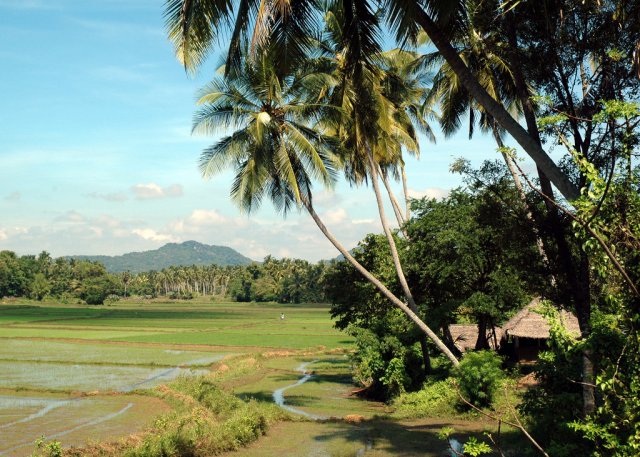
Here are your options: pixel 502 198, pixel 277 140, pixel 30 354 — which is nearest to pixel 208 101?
pixel 277 140

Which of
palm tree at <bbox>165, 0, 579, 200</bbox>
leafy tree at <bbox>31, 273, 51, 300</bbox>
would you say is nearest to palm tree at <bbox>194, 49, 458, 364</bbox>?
palm tree at <bbox>165, 0, 579, 200</bbox>

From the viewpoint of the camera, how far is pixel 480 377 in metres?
14.7

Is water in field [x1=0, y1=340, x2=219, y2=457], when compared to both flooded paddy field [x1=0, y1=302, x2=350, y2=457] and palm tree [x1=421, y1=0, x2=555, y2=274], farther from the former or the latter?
palm tree [x1=421, y1=0, x2=555, y2=274]

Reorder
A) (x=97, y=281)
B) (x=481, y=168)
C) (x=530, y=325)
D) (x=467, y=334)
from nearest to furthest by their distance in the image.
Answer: (x=481, y=168) → (x=530, y=325) → (x=467, y=334) → (x=97, y=281)

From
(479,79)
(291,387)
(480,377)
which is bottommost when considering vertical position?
(291,387)

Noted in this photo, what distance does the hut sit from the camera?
21.2m

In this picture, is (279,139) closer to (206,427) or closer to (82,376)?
(206,427)

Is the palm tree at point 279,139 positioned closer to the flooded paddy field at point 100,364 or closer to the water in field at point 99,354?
the flooded paddy field at point 100,364

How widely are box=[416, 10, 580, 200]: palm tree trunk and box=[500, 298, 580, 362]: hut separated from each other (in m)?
14.3

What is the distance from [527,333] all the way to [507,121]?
635 inches

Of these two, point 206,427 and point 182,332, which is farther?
point 182,332

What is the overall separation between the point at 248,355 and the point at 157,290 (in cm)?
12047

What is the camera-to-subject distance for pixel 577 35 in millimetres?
8328

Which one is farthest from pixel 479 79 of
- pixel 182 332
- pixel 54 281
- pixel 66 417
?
pixel 54 281
